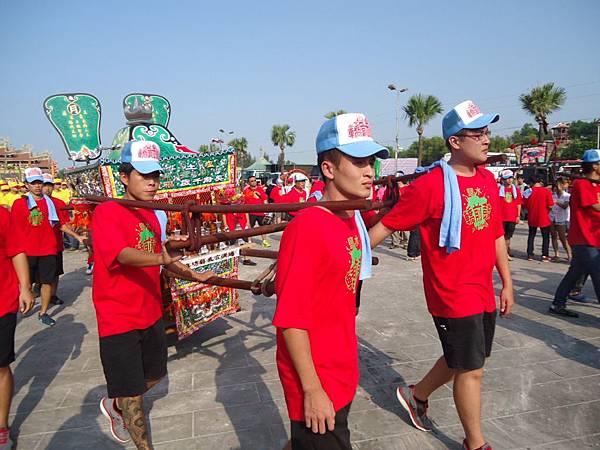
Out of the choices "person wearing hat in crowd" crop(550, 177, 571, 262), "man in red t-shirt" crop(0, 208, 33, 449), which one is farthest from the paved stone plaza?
"person wearing hat in crowd" crop(550, 177, 571, 262)

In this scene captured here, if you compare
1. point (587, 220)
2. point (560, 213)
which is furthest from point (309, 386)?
point (560, 213)

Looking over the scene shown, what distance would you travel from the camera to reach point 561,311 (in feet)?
17.0

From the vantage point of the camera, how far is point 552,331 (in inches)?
184

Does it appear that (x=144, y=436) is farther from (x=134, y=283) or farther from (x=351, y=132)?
(x=351, y=132)

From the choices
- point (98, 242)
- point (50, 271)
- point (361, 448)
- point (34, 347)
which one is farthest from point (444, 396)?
point (50, 271)

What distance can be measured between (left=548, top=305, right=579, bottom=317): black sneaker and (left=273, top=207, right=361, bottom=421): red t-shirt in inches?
184

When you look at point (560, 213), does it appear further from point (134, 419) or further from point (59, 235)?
point (59, 235)

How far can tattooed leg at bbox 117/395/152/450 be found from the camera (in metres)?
2.48

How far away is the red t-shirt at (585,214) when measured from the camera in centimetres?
453

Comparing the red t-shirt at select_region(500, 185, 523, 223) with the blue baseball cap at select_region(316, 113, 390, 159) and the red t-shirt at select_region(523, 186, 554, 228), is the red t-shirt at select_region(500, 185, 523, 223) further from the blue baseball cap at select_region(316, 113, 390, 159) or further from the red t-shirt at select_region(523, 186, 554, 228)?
the blue baseball cap at select_region(316, 113, 390, 159)

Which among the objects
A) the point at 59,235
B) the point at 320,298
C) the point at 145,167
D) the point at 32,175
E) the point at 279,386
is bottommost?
the point at 279,386

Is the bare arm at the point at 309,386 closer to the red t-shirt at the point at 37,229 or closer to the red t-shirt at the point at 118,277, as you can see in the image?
the red t-shirt at the point at 118,277

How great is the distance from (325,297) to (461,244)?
3.98ft

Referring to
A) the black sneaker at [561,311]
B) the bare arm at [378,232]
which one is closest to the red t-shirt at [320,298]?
the bare arm at [378,232]
